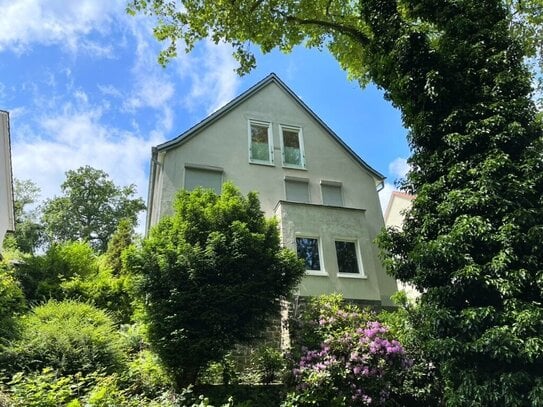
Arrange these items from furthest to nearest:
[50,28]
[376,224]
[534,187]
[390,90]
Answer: [376,224]
[50,28]
[390,90]
[534,187]

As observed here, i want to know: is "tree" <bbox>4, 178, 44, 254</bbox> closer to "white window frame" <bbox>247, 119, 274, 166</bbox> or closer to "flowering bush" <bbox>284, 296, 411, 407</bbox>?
"white window frame" <bbox>247, 119, 274, 166</bbox>

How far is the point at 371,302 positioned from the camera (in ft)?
46.9

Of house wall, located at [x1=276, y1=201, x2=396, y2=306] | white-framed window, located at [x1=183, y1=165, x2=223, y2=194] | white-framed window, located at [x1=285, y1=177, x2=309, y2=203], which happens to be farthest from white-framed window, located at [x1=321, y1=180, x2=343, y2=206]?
white-framed window, located at [x1=183, y1=165, x2=223, y2=194]

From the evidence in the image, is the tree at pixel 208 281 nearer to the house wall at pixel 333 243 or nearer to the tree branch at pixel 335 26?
the house wall at pixel 333 243

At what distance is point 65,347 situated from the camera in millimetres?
9305

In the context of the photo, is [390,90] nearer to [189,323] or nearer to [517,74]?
[517,74]

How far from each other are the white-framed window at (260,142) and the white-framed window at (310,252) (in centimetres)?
426

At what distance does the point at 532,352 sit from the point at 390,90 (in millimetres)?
6410

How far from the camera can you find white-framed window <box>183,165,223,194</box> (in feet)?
53.1

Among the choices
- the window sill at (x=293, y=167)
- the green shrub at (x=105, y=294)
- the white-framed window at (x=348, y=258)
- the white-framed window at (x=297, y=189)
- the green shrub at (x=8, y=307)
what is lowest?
the green shrub at (x=8, y=307)

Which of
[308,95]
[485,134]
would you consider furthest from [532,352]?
[308,95]

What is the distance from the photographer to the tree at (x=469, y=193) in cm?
691

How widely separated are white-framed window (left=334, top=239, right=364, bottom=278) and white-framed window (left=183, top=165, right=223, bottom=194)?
206 inches

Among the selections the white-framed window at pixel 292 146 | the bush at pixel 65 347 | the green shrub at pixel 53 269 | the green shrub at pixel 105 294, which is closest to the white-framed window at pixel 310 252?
the white-framed window at pixel 292 146
